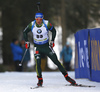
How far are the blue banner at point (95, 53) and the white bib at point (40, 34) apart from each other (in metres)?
1.81

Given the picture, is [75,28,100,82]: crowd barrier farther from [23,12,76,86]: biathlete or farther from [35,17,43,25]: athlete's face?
[35,17,43,25]: athlete's face

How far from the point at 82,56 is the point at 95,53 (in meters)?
1.25

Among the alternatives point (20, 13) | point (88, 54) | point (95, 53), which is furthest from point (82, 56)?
point (20, 13)

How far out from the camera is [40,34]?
30.5 ft

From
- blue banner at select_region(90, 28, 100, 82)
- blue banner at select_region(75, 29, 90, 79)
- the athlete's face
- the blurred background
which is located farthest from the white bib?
the blurred background

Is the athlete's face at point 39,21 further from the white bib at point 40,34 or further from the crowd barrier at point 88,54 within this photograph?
the crowd barrier at point 88,54

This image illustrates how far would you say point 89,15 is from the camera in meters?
28.0

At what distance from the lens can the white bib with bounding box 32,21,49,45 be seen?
9.27 m

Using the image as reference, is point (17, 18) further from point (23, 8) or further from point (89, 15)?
point (89, 15)

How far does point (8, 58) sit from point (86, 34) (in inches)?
509

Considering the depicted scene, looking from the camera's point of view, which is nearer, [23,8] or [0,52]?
[23,8]

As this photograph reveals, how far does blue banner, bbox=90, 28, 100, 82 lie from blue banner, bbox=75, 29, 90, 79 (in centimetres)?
45

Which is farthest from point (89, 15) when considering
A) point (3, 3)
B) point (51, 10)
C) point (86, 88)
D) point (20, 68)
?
point (86, 88)

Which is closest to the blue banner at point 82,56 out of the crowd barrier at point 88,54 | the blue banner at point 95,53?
the crowd barrier at point 88,54
